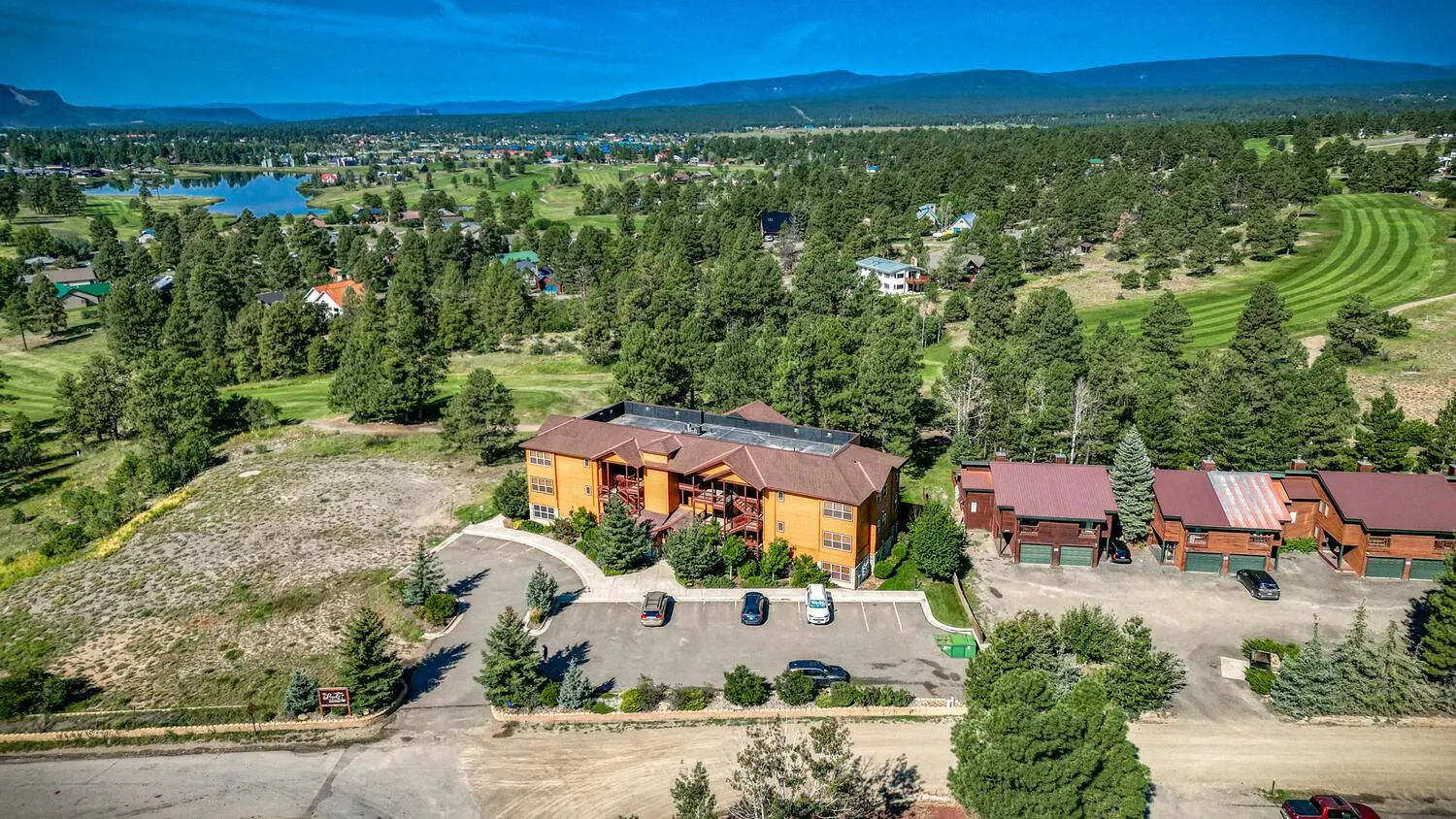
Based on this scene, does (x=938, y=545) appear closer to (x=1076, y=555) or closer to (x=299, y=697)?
(x=1076, y=555)

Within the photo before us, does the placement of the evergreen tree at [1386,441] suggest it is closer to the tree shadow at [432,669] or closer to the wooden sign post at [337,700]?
the tree shadow at [432,669]

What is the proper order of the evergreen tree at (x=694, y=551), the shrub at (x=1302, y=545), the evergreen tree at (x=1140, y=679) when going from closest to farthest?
the evergreen tree at (x=1140, y=679)
the evergreen tree at (x=694, y=551)
the shrub at (x=1302, y=545)

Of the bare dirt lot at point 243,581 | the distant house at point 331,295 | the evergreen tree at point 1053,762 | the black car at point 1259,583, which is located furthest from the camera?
the distant house at point 331,295

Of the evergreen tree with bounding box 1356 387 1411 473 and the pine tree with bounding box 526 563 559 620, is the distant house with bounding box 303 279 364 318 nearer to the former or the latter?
the pine tree with bounding box 526 563 559 620

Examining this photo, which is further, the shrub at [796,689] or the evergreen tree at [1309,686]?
the shrub at [796,689]

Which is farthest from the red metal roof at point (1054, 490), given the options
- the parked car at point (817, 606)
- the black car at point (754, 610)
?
the black car at point (754, 610)

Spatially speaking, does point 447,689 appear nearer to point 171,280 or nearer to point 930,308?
point 930,308
